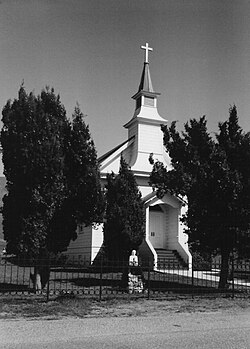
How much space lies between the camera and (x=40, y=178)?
13.0m

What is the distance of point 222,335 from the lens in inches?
320

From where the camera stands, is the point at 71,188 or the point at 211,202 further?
the point at 211,202

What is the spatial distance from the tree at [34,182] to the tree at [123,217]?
9.50ft

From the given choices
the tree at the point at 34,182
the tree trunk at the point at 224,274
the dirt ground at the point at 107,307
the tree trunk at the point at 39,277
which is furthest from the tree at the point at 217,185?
the tree trunk at the point at 39,277

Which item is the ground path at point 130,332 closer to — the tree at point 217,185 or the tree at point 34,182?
the tree at point 34,182

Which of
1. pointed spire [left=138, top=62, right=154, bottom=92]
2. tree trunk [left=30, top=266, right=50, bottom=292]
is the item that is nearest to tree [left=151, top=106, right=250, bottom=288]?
tree trunk [left=30, top=266, right=50, bottom=292]

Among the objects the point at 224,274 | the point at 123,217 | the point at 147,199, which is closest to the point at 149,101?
the point at 147,199

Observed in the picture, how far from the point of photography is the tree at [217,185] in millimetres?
15086

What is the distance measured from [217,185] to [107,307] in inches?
252

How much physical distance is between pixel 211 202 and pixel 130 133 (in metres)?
13.7

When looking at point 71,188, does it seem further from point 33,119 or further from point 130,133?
point 130,133

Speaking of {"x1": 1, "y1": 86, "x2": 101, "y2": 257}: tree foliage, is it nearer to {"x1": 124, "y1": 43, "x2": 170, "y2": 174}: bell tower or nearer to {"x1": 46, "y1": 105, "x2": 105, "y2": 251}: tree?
{"x1": 46, "y1": 105, "x2": 105, "y2": 251}: tree

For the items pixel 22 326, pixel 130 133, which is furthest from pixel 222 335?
pixel 130 133

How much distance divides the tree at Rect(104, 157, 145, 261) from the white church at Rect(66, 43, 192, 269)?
259 inches
